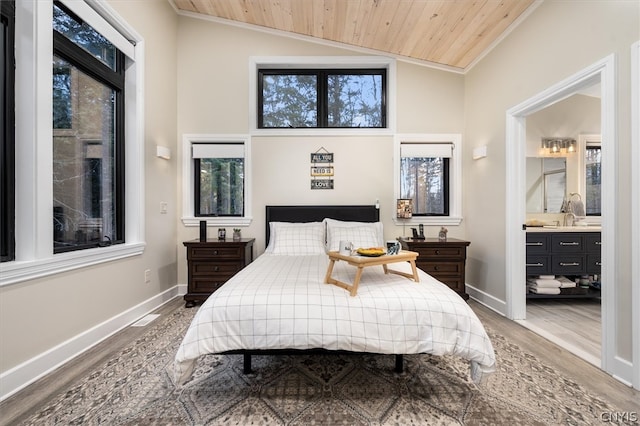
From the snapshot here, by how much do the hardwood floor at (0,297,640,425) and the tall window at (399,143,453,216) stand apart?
168 centimetres

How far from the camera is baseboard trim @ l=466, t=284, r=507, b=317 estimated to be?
2.95 metres

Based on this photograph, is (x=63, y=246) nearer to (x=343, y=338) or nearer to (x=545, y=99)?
(x=343, y=338)

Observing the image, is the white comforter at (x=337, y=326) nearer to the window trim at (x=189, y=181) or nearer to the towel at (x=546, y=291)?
the window trim at (x=189, y=181)

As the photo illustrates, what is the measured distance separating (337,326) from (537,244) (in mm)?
3094

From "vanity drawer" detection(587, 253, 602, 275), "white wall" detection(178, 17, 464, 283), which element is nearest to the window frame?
"vanity drawer" detection(587, 253, 602, 275)

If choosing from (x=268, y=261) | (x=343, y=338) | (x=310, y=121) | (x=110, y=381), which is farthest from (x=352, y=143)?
(x=110, y=381)

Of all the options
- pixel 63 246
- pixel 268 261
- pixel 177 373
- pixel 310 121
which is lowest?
pixel 177 373

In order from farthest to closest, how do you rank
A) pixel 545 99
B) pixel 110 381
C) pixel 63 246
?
pixel 545 99
pixel 63 246
pixel 110 381

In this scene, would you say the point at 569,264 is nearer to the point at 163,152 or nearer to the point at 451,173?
the point at 451,173

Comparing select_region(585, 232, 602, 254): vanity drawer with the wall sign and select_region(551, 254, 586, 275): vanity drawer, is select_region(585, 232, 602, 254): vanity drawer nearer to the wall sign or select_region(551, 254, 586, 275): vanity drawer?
select_region(551, 254, 586, 275): vanity drawer

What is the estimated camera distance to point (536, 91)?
8.30 feet

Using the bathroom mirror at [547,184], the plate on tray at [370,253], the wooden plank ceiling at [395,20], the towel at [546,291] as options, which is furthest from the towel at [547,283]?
the wooden plank ceiling at [395,20]

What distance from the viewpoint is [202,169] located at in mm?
3770

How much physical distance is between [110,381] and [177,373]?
69 centimetres
